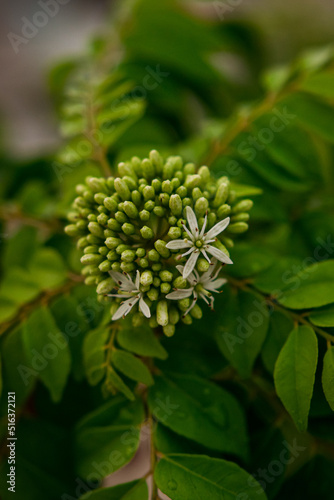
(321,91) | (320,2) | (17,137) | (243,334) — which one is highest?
(17,137)

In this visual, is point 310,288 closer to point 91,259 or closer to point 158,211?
point 158,211

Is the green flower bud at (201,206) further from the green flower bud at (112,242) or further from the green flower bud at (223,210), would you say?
the green flower bud at (112,242)

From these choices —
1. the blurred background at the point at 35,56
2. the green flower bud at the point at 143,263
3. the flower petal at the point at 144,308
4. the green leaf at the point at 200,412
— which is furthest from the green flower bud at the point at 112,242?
the blurred background at the point at 35,56

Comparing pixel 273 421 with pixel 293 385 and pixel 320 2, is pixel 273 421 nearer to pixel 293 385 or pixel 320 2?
pixel 293 385

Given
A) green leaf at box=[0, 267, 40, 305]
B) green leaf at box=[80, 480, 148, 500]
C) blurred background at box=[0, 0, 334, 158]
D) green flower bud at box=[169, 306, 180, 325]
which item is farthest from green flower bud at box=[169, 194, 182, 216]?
blurred background at box=[0, 0, 334, 158]

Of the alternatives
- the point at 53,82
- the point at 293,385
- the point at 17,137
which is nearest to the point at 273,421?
the point at 293,385

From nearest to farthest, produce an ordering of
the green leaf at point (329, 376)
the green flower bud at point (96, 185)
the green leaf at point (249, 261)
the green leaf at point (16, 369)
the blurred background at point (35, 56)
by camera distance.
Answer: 1. the green leaf at point (329, 376)
2. the green flower bud at point (96, 185)
3. the green leaf at point (249, 261)
4. the green leaf at point (16, 369)
5. the blurred background at point (35, 56)
